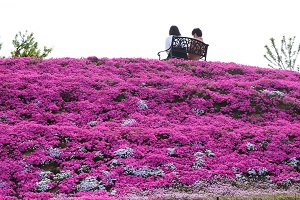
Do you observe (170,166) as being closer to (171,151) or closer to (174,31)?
(171,151)

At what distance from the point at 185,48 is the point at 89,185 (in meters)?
15.9

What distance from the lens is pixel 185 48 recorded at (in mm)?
29062

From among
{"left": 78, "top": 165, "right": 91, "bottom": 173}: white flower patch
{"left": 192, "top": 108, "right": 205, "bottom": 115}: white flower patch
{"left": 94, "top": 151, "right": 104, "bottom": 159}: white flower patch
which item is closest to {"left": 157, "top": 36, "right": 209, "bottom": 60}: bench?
{"left": 192, "top": 108, "right": 205, "bottom": 115}: white flower patch

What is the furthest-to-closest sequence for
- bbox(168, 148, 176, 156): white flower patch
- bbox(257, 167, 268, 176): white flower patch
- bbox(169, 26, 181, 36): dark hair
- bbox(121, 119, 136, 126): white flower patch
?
bbox(169, 26, 181, 36): dark hair < bbox(121, 119, 136, 126): white flower patch < bbox(168, 148, 176, 156): white flower patch < bbox(257, 167, 268, 176): white flower patch

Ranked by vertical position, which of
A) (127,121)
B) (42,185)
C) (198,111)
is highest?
(198,111)

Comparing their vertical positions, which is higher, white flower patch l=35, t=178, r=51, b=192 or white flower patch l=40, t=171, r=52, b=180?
white flower patch l=40, t=171, r=52, b=180

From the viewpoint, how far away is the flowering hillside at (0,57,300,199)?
52.1 feet

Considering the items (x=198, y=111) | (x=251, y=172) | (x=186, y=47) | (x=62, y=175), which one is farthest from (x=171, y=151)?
(x=186, y=47)

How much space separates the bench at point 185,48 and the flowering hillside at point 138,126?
1182mm

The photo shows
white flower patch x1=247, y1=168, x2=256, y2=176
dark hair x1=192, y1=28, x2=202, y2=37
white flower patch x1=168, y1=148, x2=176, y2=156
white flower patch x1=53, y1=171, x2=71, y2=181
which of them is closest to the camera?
white flower patch x1=53, y1=171, x2=71, y2=181

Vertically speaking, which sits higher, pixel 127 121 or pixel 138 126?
pixel 127 121

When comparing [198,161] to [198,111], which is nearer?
[198,161]

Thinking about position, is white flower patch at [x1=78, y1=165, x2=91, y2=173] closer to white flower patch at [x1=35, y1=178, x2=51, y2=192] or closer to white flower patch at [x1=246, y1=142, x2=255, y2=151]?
white flower patch at [x1=35, y1=178, x2=51, y2=192]

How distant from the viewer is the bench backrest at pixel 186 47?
28312 mm
